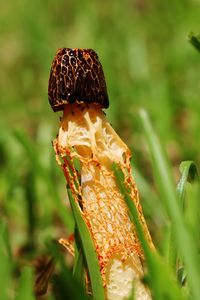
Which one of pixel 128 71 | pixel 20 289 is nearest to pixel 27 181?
pixel 20 289

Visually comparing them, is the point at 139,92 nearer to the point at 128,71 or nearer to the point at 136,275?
the point at 128,71

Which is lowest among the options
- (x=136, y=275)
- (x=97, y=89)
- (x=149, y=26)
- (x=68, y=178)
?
(x=136, y=275)

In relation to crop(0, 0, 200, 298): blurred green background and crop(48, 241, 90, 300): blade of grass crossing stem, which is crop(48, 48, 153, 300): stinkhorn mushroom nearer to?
crop(48, 241, 90, 300): blade of grass crossing stem

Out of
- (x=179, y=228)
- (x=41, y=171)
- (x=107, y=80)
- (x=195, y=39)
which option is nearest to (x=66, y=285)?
(x=179, y=228)

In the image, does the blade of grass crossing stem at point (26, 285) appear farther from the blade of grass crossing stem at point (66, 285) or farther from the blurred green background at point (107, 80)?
the blurred green background at point (107, 80)

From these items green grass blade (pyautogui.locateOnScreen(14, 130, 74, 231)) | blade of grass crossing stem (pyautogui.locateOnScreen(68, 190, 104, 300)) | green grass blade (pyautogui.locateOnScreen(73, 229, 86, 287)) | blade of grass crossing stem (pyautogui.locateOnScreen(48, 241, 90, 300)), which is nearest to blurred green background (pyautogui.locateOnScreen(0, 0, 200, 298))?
green grass blade (pyautogui.locateOnScreen(14, 130, 74, 231))

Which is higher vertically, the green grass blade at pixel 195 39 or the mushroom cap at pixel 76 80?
the green grass blade at pixel 195 39

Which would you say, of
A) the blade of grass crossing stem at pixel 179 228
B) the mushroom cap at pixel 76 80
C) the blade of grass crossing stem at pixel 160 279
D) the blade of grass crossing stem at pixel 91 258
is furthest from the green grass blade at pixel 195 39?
the blade of grass crossing stem at pixel 160 279

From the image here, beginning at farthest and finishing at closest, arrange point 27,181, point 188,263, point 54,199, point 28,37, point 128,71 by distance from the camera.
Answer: point 28,37 → point 128,71 → point 27,181 → point 54,199 → point 188,263

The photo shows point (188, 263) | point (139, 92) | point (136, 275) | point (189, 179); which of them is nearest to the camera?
point (188, 263)
